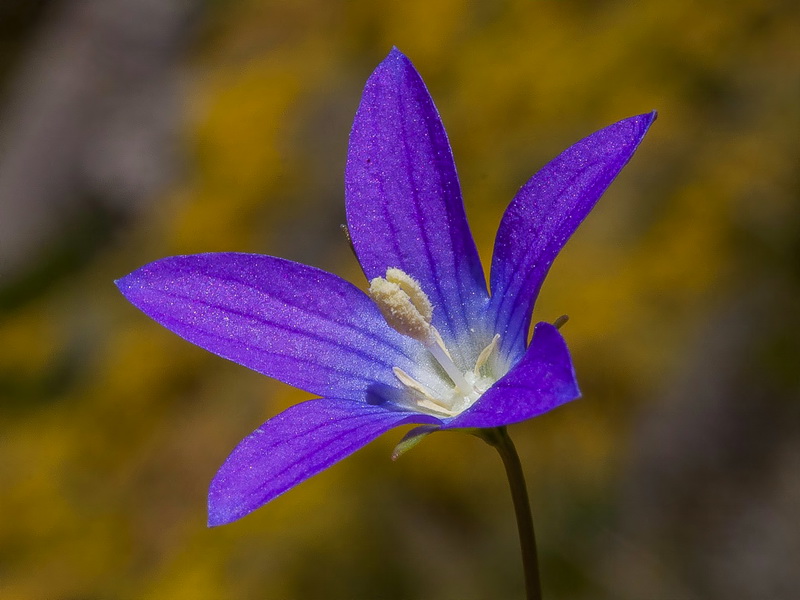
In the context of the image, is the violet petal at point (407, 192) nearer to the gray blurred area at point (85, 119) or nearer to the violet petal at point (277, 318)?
the violet petal at point (277, 318)

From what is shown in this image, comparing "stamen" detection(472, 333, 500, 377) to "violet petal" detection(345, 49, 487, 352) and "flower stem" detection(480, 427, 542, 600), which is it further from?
"flower stem" detection(480, 427, 542, 600)

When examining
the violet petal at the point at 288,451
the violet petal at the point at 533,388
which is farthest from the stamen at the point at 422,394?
the violet petal at the point at 533,388

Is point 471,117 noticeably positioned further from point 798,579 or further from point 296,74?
point 798,579

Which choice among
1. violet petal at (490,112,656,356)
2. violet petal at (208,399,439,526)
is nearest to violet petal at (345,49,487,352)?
violet petal at (490,112,656,356)

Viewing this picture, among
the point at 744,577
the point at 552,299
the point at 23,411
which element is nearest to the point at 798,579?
the point at 744,577

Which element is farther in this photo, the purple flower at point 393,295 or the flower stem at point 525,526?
the purple flower at point 393,295
